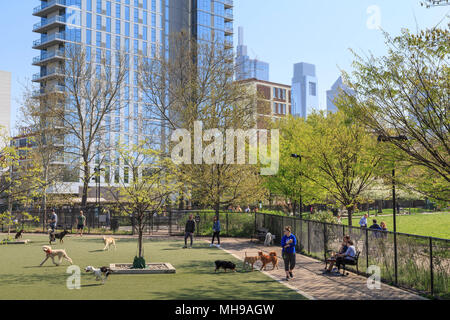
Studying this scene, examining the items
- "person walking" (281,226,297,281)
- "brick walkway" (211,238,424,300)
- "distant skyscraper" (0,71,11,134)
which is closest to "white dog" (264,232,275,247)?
"brick walkway" (211,238,424,300)

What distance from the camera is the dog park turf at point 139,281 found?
41.1ft

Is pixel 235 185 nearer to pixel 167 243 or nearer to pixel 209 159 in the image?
pixel 209 159

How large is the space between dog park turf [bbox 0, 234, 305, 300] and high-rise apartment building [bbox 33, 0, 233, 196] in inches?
1956

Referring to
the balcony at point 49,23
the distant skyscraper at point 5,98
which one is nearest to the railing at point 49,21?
the balcony at point 49,23

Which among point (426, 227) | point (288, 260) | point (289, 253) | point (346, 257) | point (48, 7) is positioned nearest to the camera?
point (288, 260)

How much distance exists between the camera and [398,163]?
53.5ft

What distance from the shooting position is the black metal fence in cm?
1284

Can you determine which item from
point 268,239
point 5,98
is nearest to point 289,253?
point 268,239

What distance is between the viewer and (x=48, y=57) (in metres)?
79.7

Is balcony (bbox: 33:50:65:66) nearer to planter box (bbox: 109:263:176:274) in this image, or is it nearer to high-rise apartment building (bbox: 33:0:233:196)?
high-rise apartment building (bbox: 33:0:233:196)

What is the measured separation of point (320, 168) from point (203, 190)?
8359 millimetres

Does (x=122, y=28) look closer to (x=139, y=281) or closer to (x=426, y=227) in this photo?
(x=426, y=227)

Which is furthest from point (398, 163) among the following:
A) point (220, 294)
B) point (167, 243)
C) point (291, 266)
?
point (167, 243)

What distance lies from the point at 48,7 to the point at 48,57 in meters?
8.65
